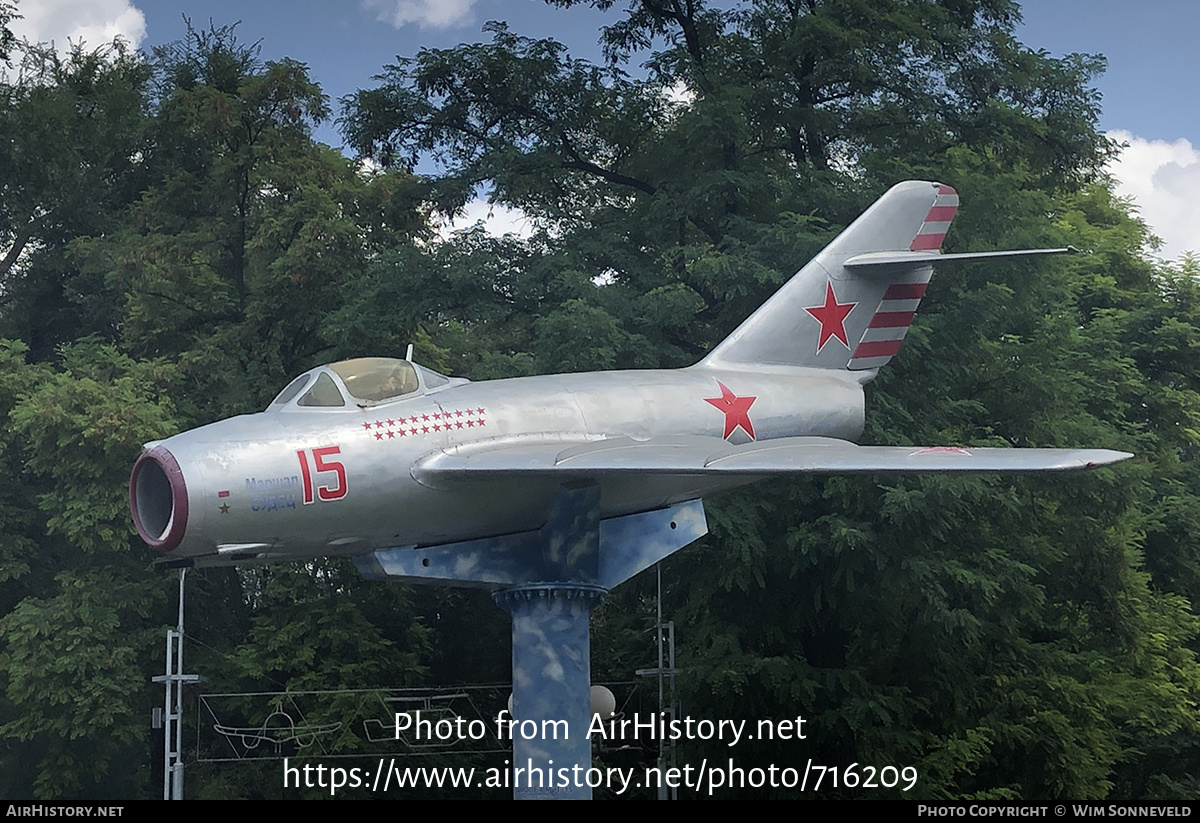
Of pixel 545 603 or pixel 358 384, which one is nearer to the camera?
pixel 358 384

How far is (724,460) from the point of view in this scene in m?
9.36

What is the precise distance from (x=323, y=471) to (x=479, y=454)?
118cm

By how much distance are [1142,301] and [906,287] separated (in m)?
16.0

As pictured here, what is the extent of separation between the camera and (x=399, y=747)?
63.8 ft

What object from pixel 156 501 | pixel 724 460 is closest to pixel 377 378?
pixel 156 501

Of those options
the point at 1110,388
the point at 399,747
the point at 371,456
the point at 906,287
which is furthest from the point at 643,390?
the point at 1110,388

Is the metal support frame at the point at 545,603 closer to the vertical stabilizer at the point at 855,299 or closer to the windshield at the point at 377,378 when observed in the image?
the windshield at the point at 377,378

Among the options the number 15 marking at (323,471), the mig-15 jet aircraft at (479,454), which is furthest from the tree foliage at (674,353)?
the number 15 marking at (323,471)

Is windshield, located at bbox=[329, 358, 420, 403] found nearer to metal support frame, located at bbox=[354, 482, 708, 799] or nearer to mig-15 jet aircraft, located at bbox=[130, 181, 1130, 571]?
mig-15 jet aircraft, located at bbox=[130, 181, 1130, 571]

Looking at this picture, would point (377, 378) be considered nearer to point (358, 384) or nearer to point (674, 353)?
point (358, 384)

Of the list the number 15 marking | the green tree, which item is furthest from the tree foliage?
the number 15 marking

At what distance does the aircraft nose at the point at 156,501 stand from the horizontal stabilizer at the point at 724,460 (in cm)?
172

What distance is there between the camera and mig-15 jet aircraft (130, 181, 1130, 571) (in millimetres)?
9117

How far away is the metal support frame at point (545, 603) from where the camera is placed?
10.2 metres
